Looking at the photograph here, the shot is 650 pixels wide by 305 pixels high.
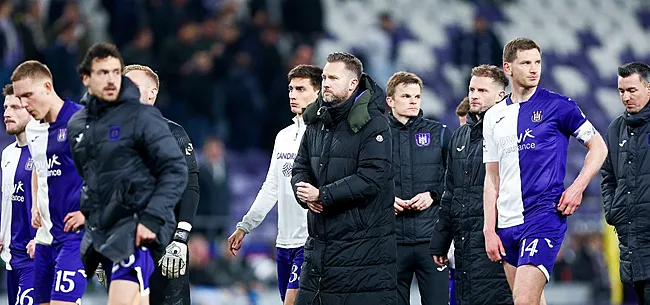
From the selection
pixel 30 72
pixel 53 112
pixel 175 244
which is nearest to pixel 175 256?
pixel 175 244

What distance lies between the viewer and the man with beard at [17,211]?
10.1 m

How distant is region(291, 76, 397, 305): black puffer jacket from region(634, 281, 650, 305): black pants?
2.40 m

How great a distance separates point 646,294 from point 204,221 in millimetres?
8232

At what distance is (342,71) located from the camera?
348 inches

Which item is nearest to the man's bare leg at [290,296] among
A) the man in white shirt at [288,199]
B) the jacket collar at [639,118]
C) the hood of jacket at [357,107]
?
the man in white shirt at [288,199]

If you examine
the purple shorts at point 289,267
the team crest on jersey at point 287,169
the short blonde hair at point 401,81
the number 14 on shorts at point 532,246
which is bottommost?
the purple shorts at point 289,267

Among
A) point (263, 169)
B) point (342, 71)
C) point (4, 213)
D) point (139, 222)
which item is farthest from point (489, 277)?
point (263, 169)

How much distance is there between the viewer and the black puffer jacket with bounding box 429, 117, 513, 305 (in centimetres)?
942

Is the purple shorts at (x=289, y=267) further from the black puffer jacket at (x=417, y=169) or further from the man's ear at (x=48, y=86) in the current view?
the man's ear at (x=48, y=86)

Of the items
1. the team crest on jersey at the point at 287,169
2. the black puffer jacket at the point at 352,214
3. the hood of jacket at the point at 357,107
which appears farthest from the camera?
the team crest on jersey at the point at 287,169

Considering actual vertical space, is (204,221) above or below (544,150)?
below

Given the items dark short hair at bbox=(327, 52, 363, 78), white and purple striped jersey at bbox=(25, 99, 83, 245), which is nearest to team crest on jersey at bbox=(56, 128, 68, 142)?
white and purple striped jersey at bbox=(25, 99, 83, 245)

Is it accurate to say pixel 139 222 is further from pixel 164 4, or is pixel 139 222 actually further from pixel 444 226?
pixel 164 4

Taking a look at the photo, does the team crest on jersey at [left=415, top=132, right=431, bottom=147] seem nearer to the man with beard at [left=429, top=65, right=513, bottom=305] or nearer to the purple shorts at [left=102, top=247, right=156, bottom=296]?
the man with beard at [left=429, top=65, right=513, bottom=305]
